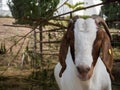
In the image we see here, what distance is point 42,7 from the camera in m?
12.0

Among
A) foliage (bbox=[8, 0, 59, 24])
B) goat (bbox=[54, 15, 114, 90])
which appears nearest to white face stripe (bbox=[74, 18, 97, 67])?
goat (bbox=[54, 15, 114, 90])

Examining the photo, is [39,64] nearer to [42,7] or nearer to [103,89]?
[42,7]

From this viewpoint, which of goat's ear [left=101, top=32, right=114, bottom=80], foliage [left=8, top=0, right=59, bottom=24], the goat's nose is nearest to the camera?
the goat's nose

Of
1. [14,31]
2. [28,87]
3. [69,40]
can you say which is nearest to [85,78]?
[69,40]

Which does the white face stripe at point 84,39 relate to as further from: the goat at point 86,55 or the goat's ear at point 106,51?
the goat's ear at point 106,51

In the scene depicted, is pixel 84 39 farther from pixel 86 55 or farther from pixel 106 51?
pixel 106 51

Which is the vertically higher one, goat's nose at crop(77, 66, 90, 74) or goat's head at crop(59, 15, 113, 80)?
goat's head at crop(59, 15, 113, 80)

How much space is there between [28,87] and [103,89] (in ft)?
15.6

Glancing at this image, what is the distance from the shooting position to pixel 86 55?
10.7ft

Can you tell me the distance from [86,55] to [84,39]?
16 cm

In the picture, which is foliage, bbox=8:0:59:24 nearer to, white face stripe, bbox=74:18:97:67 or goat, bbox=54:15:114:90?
goat, bbox=54:15:114:90

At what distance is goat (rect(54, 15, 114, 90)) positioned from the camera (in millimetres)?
3291

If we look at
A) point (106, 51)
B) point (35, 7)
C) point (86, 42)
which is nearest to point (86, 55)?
point (86, 42)

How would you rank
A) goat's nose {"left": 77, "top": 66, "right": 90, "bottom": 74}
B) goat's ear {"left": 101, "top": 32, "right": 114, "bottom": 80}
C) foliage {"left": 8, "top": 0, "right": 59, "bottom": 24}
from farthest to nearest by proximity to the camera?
1. foliage {"left": 8, "top": 0, "right": 59, "bottom": 24}
2. goat's ear {"left": 101, "top": 32, "right": 114, "bottom": 80}
3. goat's nose {"left": 77, "top": 66, "right": 90, "bottom": 74}
